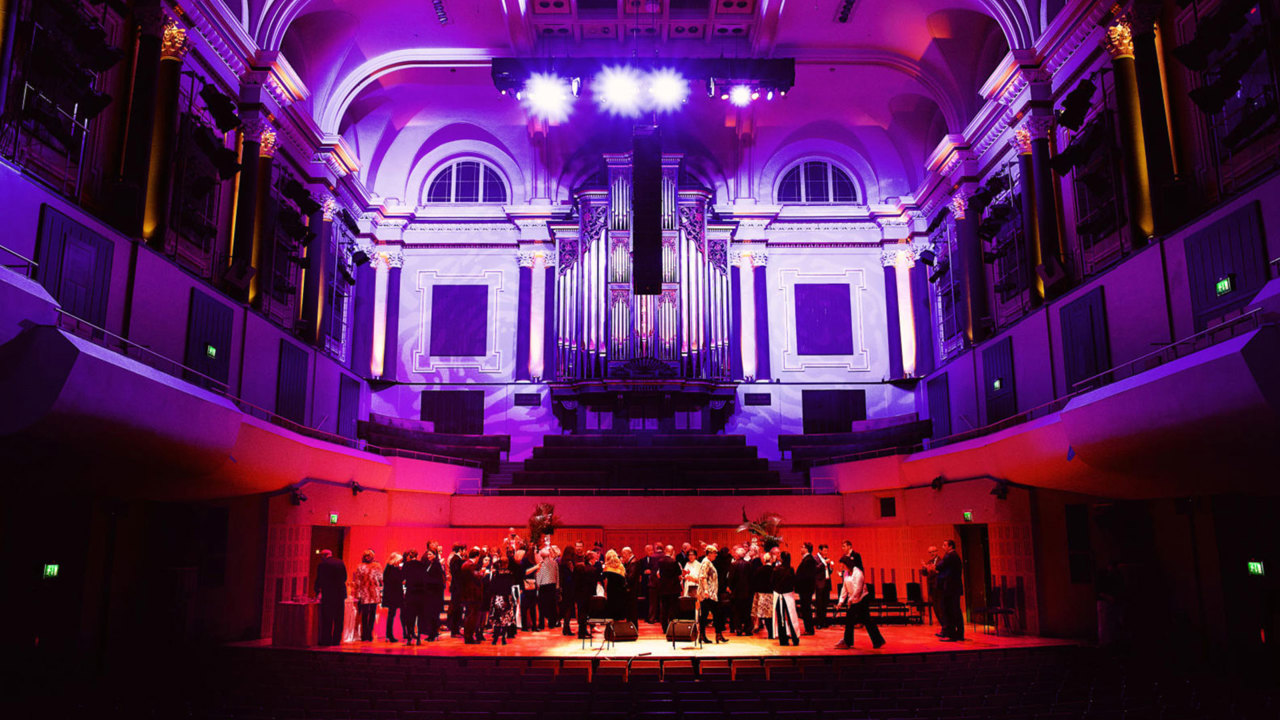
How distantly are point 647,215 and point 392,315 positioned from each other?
30.2 feet

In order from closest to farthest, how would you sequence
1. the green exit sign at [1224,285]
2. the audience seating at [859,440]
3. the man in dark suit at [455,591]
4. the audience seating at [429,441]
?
the green exit sign at [1224,285]
the man in dark suit at [455,591]
the audience seating at [429,441]
the audience seating at [859,440]

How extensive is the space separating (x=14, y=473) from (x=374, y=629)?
208 inches

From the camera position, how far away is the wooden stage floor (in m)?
9.48

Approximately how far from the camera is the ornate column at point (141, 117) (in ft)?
35.0

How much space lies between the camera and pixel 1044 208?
13820 mm

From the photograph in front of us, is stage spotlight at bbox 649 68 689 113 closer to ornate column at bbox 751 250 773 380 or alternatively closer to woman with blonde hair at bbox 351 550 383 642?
ornate column at bbox 751 250 773 380

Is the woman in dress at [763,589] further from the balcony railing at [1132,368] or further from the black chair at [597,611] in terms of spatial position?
the balcony railing at [1132,368]

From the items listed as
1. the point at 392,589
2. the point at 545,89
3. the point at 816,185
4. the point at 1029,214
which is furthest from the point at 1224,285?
the point at 816,185

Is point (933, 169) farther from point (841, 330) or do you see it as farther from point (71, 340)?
point (71, 340)

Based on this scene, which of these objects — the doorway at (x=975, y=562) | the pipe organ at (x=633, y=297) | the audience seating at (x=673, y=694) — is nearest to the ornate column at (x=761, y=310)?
the pipe organ at (x=633, y=297)

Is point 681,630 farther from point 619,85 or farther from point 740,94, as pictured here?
point 740,94

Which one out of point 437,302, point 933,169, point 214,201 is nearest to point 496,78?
point 214,201

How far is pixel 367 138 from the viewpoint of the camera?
2002 cm

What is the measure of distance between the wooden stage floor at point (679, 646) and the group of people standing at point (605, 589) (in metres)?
0.21
